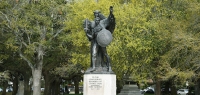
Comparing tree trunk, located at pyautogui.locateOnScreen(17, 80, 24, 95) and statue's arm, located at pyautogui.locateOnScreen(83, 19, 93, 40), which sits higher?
statue's arm, located at pyautogui.locateOnScreen(83, 19, 93, 40)

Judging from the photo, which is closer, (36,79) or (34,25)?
(34,25)

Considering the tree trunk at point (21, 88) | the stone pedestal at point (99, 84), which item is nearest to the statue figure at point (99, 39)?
the stone pedestal at point (99, 84)

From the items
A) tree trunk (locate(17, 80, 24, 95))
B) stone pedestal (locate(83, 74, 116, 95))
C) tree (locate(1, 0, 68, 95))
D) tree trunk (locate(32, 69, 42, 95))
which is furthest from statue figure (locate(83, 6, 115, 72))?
tree trunk (locate(17, 80, 24, 95))

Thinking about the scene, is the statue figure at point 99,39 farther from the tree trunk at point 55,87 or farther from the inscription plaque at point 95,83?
the tree trunk at point 55,87

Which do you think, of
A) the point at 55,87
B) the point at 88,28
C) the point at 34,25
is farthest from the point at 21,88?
the point at 88,28

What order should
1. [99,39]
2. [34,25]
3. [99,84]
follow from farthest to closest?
[34,25]
[99,39]
[99,84]

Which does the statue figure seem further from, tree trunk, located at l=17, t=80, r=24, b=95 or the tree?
tree trunk, located at l=17, t=80, r=24, b=95

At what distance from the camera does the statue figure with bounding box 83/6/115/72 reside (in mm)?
14852

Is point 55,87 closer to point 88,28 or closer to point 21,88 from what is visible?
point 21,88

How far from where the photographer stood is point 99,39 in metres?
14.8

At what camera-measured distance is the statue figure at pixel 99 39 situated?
14.9 metres

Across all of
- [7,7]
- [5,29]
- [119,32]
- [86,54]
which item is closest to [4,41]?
[5,29]

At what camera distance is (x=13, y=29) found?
28188 millimetres

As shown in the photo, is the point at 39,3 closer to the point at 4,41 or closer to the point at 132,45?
the point at 4,41
